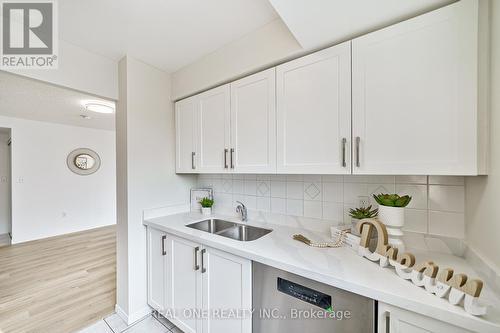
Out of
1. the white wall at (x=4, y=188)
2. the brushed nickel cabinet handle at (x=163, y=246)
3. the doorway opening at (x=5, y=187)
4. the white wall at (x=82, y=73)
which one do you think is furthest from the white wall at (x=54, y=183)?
the brushed nickel cabinet handle at (x=163, y=246)

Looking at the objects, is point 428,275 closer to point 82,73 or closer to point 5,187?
point 82,73

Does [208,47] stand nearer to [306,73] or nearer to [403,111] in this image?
[306,73]

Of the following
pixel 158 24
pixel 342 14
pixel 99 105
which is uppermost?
pixel 158 24

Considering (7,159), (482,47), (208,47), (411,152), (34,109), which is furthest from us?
(7,159)

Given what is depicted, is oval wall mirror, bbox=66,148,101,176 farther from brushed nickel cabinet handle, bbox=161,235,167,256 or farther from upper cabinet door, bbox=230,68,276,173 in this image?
upper cabinet door, bbox=230,68,276,173

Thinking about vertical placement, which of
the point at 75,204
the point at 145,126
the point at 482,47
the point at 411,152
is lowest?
the point at 75,204

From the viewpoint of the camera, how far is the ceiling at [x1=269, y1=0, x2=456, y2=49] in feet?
2.91

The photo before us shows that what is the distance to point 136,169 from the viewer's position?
1.73 meters

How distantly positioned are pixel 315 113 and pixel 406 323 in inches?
41.5

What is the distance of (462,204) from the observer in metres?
1.03

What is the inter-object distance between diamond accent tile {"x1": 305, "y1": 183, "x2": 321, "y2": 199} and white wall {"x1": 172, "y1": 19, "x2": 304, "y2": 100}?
966 mm

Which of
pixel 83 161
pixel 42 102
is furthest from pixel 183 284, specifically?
pixel 83 161

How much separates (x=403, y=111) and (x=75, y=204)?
5.87 metres

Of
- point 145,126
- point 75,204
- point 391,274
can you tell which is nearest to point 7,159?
point 75,204
